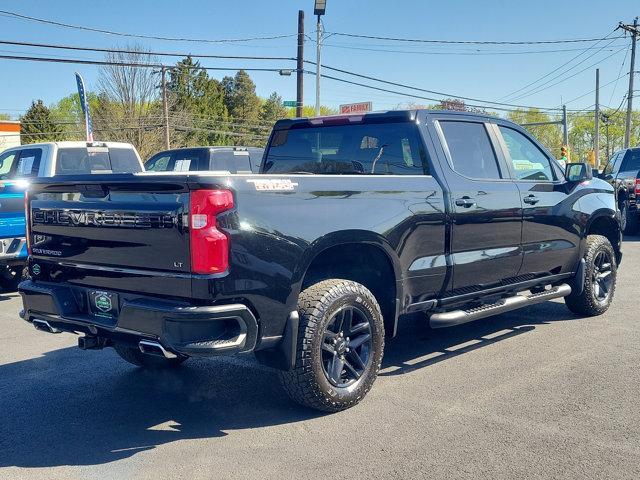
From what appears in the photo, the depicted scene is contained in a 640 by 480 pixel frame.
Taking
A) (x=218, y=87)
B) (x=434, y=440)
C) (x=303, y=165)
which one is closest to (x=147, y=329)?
(x=434, y=440)

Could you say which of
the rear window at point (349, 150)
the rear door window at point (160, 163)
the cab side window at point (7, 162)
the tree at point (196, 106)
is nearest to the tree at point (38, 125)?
the tree at point (196, 106)

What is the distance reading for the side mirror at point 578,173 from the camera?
248 inches

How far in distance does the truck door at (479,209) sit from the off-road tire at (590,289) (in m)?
1.30

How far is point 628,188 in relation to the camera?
49.0 ft

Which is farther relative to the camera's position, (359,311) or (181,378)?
(181,378)

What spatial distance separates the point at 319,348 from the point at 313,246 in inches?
25.1

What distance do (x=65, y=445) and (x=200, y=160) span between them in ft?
31.1

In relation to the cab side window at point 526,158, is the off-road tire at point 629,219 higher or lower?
lower

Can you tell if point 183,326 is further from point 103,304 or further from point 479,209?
point 479,209

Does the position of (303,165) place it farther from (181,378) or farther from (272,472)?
(272,472)

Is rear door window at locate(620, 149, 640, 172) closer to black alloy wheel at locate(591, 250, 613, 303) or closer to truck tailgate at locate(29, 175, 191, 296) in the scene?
black alloy wheel at locate(591, 250, 613, 303)

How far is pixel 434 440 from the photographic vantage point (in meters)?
3.76

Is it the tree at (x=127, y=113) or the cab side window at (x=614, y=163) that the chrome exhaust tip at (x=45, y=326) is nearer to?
the cab side window at (x=614, y=163)

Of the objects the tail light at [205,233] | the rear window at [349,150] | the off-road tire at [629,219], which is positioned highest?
the rear window at [349,150]
